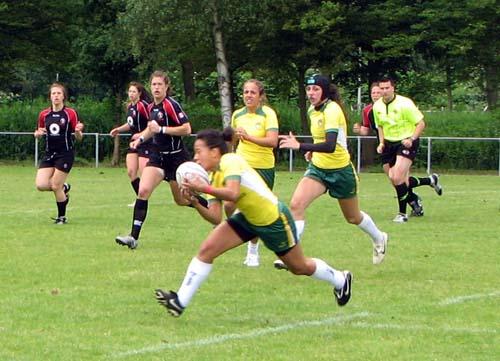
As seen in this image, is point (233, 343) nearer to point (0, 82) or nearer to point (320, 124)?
point (320, 124)

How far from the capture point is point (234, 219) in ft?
28.2

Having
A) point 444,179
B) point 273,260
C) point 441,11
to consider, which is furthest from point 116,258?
point 441,11

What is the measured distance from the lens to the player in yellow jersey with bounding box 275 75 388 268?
11.1 m

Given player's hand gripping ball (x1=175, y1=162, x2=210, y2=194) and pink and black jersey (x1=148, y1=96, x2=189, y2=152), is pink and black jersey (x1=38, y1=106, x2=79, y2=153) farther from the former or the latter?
player's hand gripping ball (x1=175, y1=162, x2=210, y2=194)

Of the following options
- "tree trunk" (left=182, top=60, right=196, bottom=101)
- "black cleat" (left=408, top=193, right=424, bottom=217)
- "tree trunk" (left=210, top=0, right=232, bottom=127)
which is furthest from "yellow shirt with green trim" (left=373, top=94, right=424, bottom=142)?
"tree trunk" (left=182, top=60, right=196, bottom=101)

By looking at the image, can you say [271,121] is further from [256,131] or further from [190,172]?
[190,172]

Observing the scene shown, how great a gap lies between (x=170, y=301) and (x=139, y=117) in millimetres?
8245

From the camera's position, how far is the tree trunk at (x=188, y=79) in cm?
4308

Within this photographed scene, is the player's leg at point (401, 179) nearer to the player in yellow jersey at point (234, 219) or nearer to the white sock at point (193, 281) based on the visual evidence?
the player in yellow jersey at point (234, 219)

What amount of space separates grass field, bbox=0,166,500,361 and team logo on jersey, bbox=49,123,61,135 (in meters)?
1.37

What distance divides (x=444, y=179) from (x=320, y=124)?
67.0 ft

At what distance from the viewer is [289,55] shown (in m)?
→ 38.8

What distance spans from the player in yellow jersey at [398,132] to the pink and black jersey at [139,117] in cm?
357

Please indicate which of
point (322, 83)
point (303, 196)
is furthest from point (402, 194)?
point (322, 83)
